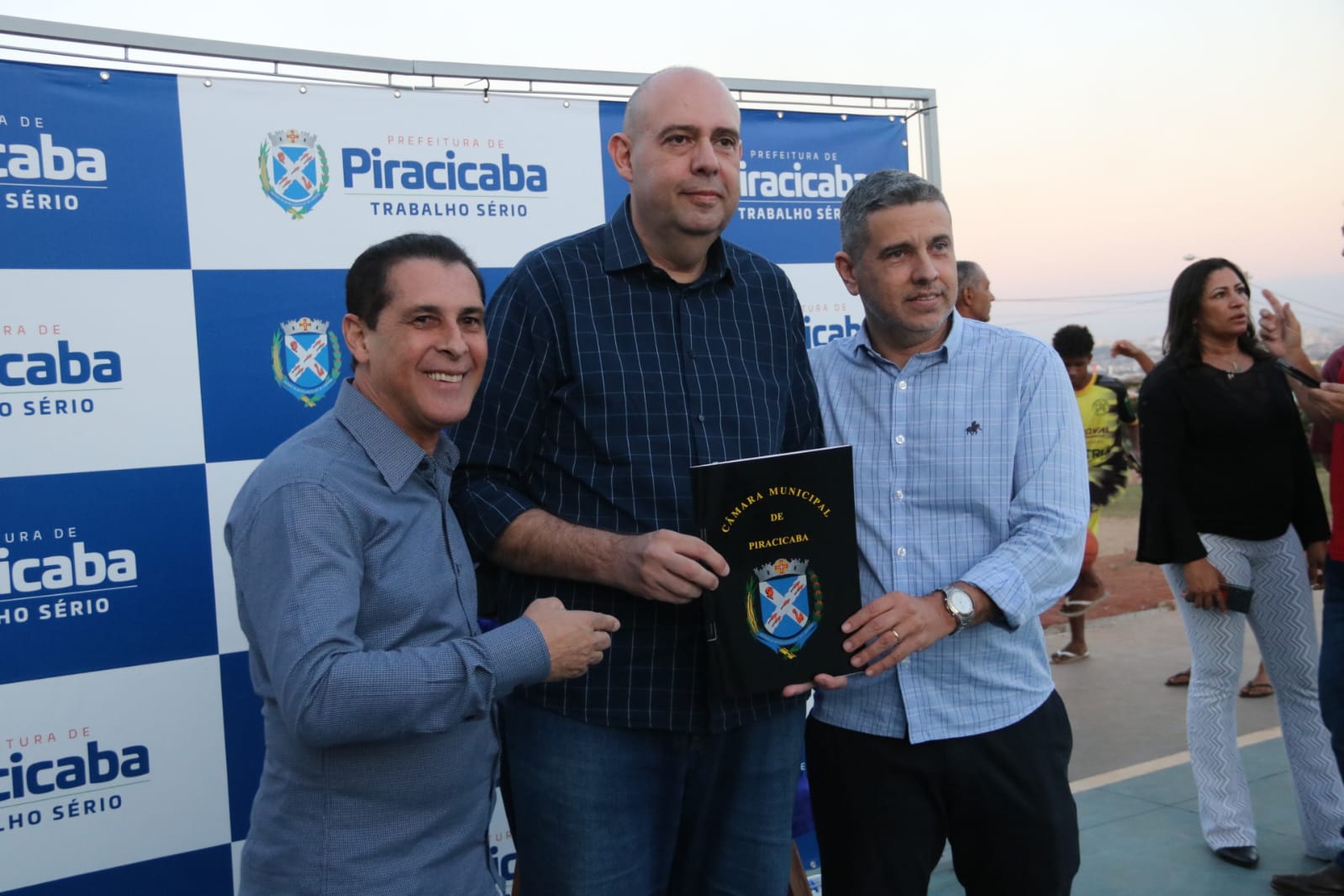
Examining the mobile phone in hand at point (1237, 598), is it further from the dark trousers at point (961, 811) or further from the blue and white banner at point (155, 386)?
the blue and white banner at point (155, 386)

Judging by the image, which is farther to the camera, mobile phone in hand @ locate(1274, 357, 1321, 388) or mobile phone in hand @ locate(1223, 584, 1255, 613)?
mobile phone in hand @ locate(1223, 584, 1255, 613)

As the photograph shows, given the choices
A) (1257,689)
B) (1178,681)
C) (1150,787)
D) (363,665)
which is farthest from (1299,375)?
(363,665)

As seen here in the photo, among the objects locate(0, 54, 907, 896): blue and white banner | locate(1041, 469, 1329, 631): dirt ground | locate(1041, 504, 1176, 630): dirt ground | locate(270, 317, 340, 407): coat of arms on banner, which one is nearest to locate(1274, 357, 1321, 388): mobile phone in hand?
locate(1041, 469, 1329, 631): dirt ground

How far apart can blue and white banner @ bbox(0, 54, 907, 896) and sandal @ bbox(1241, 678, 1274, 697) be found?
480 centimetres

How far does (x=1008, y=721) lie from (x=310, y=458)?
143 centimetres

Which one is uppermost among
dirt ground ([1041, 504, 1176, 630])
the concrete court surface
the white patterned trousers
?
the white patterned trousers

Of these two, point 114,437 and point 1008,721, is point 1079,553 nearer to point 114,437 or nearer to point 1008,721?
point 1008,721

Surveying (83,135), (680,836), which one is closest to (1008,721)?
(680,836)

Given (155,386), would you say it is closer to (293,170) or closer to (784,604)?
(293,170)

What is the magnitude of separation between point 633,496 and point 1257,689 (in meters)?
5.26

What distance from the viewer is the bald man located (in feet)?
15.6

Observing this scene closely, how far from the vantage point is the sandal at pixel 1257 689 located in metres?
5.74

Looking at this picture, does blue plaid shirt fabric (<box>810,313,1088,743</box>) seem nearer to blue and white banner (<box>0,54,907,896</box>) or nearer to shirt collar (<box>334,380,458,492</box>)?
blue and white banner (<box>0,54,907,896</box>)

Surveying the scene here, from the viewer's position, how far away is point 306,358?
3.06m
